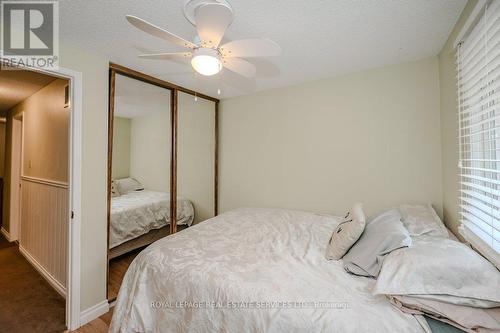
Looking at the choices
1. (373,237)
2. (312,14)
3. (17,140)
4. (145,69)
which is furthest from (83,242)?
(17,140)

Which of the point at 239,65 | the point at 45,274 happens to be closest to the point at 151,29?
the point at 239,65

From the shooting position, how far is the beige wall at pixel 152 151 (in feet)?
8.21

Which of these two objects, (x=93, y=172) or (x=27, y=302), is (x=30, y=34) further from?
(x=27, y=302)

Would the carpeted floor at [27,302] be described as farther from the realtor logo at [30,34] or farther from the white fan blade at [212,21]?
the white fan blade at [212,21]

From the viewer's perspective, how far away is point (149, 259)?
62.9 inches

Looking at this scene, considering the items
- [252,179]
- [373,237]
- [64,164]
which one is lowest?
[373,237]

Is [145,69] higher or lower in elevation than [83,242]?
higher

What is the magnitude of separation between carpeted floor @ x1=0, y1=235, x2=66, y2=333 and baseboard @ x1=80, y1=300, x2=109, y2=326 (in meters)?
0.14

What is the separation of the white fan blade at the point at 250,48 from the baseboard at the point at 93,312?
239cm

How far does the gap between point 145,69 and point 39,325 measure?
8.12 ft

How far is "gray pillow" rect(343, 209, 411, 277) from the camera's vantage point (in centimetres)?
133

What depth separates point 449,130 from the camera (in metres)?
1.87

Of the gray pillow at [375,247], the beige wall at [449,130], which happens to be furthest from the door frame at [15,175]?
the beige wall at [449,130]

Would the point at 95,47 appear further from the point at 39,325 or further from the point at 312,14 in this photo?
the point at 39,325
